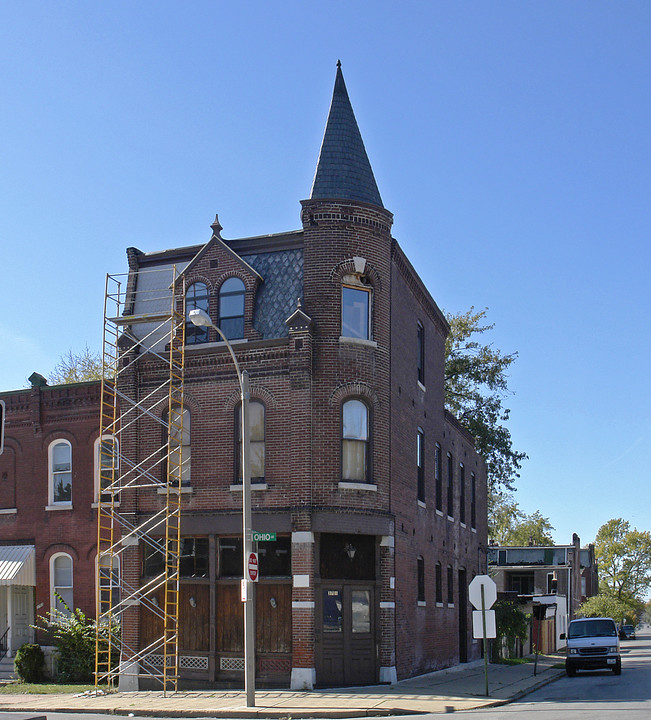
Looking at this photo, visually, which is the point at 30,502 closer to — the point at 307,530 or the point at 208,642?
the point at 208,642

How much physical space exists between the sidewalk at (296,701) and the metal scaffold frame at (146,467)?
137cm

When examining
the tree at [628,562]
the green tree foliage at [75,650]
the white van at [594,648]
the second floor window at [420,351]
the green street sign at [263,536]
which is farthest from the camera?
the tree at [628,562]

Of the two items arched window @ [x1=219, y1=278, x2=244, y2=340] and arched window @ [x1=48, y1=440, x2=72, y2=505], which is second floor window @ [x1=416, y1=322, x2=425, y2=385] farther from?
arched window @ [x1=48, y1=440, x2=72, y2=505]

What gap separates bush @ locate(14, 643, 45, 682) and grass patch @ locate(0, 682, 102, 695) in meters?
0.74

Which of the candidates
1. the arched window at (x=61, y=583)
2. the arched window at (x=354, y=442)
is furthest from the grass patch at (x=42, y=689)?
the arched window at (x=354, y=442)

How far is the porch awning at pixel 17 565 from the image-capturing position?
28156mm

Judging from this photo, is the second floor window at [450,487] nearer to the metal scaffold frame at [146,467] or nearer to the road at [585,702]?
the road at [585,702]

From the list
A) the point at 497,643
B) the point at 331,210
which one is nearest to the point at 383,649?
the point at 331,210

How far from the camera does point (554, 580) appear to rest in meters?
68.5

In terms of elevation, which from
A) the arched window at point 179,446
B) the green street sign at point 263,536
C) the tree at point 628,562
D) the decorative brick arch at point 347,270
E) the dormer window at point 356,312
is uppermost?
the decorative brick arch at point 347,270

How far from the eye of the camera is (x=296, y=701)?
65.6 feet

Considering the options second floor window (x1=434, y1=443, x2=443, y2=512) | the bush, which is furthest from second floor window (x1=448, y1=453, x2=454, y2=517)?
the bush

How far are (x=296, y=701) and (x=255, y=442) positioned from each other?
21.6 feet

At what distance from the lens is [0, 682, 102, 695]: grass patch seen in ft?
79.7
